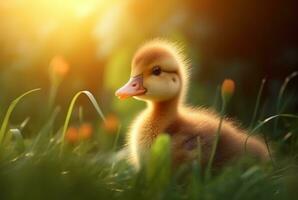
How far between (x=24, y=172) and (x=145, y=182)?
0.44 metres

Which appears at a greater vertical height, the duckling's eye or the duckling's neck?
the duckling's eye

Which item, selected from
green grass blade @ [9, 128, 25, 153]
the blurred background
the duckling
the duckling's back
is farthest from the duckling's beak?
the blurred background

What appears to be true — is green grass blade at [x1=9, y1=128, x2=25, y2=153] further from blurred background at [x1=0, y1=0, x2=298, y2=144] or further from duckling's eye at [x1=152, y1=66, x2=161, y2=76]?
blurred background at [x1=0, y1=0, x2=298, y2=144]

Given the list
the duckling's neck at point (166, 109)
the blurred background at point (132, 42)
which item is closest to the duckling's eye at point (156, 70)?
the duckling's neck at point (166, 109)

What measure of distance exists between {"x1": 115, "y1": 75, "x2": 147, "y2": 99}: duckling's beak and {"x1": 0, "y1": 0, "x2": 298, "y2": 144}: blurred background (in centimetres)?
152

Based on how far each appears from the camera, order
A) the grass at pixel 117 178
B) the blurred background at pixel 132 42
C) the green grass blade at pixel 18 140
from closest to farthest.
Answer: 1. the grass at pixel 117 178
2. the green grass blade at pixel 18 140
3. the blurred background at pixel 132 42

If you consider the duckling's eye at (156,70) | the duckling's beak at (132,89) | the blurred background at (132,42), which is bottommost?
the blurred background at (132,42)

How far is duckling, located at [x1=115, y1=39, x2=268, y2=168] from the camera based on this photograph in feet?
9.98

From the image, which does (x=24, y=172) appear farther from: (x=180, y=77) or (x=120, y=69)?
(x=120, y=69)

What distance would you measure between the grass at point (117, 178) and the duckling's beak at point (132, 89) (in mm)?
261

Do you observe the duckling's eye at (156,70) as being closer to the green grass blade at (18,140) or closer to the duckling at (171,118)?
the duckling at (171,118)

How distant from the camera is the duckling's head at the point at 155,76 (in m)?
3.36

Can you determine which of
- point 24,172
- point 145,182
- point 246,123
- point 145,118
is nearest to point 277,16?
point 246,123

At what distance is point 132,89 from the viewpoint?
3326mm
